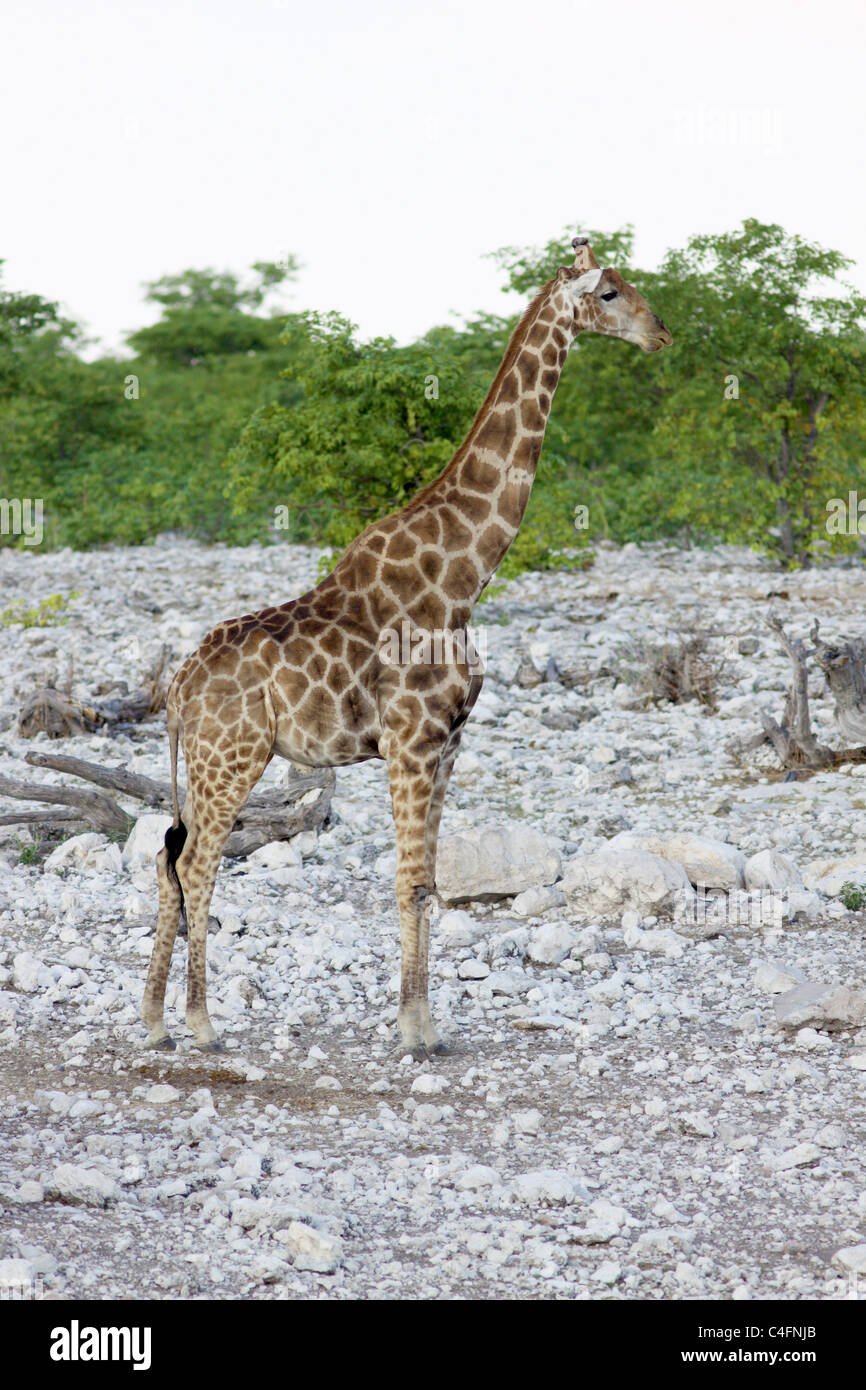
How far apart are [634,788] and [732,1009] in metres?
4.00

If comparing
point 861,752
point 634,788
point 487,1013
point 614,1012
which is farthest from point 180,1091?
point 861,752

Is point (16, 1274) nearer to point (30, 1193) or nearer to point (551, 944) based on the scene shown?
point (30, 1193)

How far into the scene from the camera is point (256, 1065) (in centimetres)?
589

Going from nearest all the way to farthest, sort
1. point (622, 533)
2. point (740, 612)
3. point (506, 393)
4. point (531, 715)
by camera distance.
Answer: point (506, 393), point (531, 715), point (740, 612), point (622, 533)

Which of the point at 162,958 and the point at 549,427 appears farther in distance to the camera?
the point at 549,427

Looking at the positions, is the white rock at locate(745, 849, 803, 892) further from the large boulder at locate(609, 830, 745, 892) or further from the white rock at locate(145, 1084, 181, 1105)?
the white rock at locate(145, 1084, 181, 1105)

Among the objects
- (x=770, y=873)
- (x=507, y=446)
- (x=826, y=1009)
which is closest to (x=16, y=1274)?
(x=826, y=1009)

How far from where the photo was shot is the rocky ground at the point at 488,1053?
4215mm

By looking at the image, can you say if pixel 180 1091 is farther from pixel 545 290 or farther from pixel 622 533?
pixel 622 533

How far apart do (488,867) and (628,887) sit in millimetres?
859

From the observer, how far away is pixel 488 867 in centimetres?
793

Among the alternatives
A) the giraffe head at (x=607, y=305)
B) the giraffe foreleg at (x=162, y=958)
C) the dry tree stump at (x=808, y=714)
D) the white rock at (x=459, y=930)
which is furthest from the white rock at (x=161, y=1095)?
the dry tree stump at (x=808, y=714)

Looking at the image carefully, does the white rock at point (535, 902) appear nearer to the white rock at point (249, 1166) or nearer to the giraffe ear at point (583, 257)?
the white rock at point (249, 1166)

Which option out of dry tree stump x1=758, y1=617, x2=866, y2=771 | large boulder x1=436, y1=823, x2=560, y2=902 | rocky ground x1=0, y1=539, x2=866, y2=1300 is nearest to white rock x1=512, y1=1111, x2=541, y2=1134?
rocky ground x1=0, y1=539, x2=866, y2=1300
